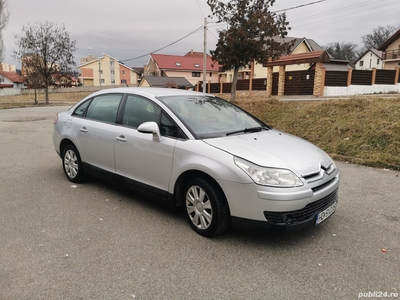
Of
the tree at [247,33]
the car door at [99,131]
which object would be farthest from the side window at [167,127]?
the tree at [247,33]

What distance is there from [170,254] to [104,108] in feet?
8.72

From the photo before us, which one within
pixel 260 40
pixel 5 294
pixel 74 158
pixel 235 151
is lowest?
pixel 5 294

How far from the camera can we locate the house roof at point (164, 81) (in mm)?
49750

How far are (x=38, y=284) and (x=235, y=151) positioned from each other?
2.11 meters

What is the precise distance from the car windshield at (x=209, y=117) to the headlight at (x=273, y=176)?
0.80 m

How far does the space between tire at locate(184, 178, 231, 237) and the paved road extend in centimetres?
13

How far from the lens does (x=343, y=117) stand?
9.05 m

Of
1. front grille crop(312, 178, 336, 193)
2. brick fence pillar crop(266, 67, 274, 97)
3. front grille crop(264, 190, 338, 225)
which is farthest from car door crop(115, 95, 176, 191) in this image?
brick fence pillar crop(266, 67, 274, 97)

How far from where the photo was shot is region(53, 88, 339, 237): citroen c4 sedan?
3.01 meters

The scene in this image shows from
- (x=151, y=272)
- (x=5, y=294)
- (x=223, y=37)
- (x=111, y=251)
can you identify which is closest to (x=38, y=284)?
(x=5, y=294)

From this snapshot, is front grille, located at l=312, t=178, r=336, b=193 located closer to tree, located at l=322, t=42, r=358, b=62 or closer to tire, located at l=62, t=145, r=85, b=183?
tire, located at l=62, t=145, r=85, b=183

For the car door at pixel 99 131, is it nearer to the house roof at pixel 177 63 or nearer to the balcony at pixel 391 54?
the balcony at pixel 391 54

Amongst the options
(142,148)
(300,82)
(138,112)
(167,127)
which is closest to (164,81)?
(300,82)

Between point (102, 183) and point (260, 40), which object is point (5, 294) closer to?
point (102, 183)
